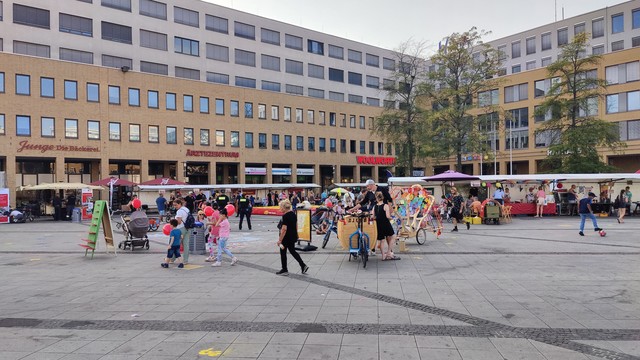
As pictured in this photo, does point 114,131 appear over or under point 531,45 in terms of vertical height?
under

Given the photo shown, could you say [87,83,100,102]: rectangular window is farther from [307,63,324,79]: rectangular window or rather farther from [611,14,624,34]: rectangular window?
[611,14,624,34]: rectangular window

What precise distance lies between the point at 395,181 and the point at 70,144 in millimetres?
27448

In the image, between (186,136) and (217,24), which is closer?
(186,136)

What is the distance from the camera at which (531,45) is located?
61.8m

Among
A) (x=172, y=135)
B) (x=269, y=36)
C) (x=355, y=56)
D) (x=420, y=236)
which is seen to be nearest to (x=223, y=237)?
(x=420, y=236)

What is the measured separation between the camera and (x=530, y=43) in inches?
2441

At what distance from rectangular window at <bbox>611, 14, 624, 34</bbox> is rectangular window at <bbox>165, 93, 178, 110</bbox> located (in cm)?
5164

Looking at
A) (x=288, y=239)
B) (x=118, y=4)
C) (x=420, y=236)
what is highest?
(x=118, y=4)

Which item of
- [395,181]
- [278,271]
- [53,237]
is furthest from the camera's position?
[395,181]

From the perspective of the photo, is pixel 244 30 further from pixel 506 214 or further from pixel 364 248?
pixel 364 248

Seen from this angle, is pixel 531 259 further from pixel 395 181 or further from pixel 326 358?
pixel 395 181

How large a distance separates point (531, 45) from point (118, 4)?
52497mm

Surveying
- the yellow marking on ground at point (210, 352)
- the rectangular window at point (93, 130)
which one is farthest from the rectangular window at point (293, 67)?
the yellow marking on ground at point (210, 352)

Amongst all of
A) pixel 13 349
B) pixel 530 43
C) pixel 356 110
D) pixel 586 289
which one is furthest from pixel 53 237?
pixel 530 43
